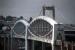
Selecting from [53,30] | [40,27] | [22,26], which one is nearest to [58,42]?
[53,30]

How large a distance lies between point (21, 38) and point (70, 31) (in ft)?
4.28

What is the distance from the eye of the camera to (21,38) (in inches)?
182

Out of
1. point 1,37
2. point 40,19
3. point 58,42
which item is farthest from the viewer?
point 40,19

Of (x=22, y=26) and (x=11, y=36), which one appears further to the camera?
(x=22, y=26)

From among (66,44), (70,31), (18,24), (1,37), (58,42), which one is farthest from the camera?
(18,24)

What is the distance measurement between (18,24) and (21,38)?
0.37 m

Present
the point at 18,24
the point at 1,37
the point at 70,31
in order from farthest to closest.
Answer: the point at 18,24, the point at 70,31, the point at 1,37

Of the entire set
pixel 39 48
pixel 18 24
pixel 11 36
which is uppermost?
pixel 18 24

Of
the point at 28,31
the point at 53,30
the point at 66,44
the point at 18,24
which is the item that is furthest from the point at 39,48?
the point at 66,44

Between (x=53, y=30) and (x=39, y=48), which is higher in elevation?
(x=53, y=30)

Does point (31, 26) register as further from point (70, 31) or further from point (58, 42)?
point (58, 42)

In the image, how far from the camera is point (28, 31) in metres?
4.63

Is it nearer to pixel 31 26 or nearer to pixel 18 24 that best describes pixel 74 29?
pixel 31 26

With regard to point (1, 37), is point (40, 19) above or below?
above
